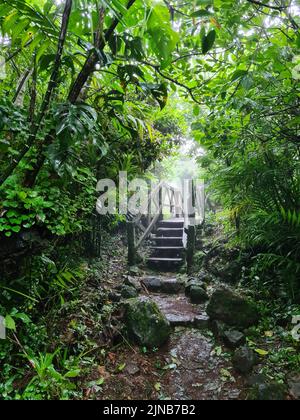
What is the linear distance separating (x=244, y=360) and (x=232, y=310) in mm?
754

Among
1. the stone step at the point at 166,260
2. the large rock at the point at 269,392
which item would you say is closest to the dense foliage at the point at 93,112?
the large rock at the point at 269,392

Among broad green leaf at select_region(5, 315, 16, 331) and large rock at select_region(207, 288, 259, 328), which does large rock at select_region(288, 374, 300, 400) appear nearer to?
large rock at select_region(207, 288, 259, 328)

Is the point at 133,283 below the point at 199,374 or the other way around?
the other way around

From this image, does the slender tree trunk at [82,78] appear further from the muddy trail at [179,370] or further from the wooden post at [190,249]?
the wooden post at [190,249]

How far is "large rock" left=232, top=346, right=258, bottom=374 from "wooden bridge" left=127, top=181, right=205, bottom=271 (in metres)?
3.17

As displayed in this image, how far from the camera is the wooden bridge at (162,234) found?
19.4 feet

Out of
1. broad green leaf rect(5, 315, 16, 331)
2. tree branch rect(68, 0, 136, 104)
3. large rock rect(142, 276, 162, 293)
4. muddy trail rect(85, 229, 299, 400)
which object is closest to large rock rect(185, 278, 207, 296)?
muddy trail rect(85, 229, 299, 400)

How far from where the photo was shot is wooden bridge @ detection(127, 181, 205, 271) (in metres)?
5.90

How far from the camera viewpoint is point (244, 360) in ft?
8.73

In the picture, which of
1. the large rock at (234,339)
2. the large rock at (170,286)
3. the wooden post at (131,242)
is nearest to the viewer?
the large rock at (234,339)

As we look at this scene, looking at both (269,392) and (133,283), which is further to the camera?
(133,283)

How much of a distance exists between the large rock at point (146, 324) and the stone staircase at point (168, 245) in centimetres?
295

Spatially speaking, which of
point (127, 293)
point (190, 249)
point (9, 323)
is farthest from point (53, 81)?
point (190, 249)

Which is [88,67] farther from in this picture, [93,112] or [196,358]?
[196,358]
